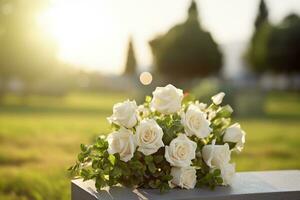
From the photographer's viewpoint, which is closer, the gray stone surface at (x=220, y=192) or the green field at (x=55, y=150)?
the gray stone surface at (x=220, y=192)

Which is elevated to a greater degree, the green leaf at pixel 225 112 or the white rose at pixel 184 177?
the green leaf at pixel 225 112

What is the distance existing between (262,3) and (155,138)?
4414cm

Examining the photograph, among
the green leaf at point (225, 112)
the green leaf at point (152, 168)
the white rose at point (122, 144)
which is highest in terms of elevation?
the green leaf at point (225, 112)

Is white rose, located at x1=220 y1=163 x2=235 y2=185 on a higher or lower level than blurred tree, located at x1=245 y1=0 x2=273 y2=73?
lower

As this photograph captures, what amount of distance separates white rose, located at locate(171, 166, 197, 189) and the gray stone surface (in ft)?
0.14

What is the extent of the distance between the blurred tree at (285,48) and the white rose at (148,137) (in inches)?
1486

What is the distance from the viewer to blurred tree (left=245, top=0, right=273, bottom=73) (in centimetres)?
4166

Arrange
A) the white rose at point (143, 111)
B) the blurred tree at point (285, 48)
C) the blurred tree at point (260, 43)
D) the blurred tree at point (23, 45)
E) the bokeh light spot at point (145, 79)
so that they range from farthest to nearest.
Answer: the blurred tree at point (260, 43)
the blurred tree at point (285, 48)
the blurred tree at point (23, 45)
the bokeh light spot at point (145, 79)
the white rose at point (143, 111)

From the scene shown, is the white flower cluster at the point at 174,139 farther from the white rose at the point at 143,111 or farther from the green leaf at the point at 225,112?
the green leaf at the point at 225,112

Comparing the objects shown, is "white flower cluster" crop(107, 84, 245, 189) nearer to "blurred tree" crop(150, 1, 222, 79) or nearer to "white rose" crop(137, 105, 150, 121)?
"white rose" crop(137, 105, 150, 121)

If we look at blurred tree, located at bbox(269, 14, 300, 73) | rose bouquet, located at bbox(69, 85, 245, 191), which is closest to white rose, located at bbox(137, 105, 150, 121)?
rose bouquet, located at bbox(69, 85, 245, 191)

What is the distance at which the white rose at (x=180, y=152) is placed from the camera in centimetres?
341

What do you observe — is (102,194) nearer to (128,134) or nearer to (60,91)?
(128,134)

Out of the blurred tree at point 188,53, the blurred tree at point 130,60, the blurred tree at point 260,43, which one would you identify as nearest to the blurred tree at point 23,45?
the blurred tree at point 188,53
